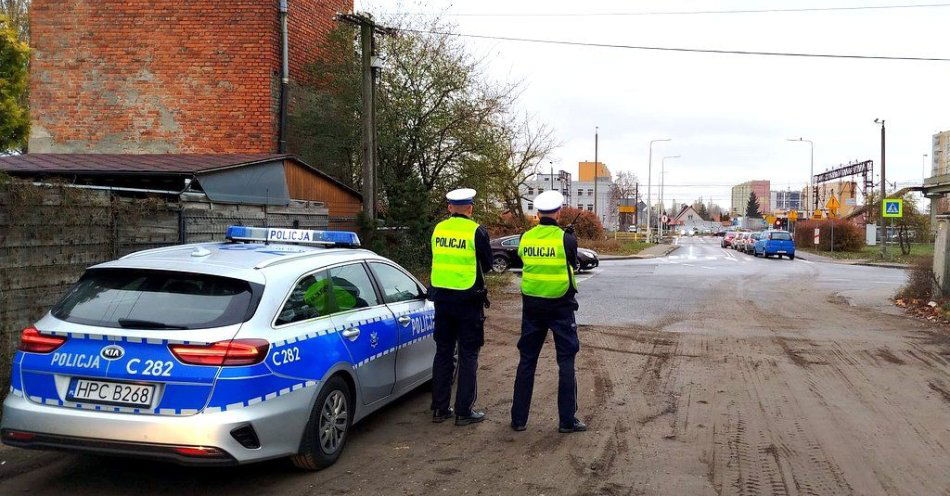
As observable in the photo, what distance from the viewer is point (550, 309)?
18.8 feet

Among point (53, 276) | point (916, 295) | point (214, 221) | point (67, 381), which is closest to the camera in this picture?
point (67, 381)

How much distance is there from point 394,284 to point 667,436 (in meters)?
2.55

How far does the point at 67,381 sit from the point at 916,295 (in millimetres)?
14905

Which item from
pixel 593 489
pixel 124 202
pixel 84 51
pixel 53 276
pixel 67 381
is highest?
pixel 84 51

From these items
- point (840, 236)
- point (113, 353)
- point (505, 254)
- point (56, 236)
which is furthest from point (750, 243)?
point (113, 353)

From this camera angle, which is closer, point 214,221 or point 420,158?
point 214,221

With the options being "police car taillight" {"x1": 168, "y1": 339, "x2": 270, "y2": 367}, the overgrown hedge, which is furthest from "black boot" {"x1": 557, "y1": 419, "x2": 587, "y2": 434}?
the overgrown hedge

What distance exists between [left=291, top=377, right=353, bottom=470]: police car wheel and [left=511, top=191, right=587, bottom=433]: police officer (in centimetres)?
144

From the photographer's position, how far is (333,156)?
1791cm

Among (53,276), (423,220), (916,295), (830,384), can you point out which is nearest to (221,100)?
(423,220)

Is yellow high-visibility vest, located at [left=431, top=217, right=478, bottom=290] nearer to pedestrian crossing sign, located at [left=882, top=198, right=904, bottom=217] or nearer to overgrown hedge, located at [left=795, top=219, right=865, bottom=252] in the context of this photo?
pedestrian crossing sign, located at [left=882, top=198, right=904, bottom=217]

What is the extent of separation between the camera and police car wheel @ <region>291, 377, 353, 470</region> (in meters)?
4.62

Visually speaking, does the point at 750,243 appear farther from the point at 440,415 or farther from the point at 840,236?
the point at 440,415

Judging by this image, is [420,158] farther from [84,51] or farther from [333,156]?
[84,51]
